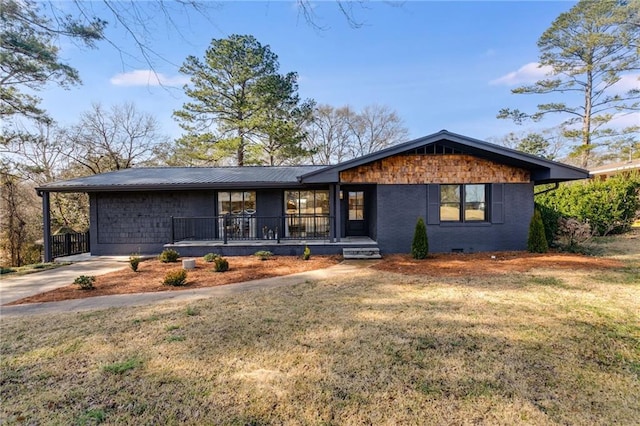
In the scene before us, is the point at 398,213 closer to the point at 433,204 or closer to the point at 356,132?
the point at 433,204

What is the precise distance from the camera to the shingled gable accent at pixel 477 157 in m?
9.17

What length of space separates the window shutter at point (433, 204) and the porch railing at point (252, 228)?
11.6ft

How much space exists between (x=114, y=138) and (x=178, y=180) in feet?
44.9

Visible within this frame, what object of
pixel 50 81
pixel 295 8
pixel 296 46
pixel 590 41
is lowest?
pixel 295 8

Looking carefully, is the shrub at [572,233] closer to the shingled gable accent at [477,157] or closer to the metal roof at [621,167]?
the shingled gable accent at [477,157]

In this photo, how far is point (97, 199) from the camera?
1159 centimetres

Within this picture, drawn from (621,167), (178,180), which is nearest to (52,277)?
(178,180)

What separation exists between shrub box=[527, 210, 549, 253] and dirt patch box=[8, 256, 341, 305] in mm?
6022

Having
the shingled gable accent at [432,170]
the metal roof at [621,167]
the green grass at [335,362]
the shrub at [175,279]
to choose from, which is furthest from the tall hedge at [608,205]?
the shrub at [175,279]

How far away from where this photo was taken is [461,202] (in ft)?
33.7

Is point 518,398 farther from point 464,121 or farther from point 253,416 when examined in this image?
point 464,121

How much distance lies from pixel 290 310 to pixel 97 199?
10.5m

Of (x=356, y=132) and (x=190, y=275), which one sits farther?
(x=356, y=132)

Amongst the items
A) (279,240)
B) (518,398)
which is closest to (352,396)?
(518,398)
